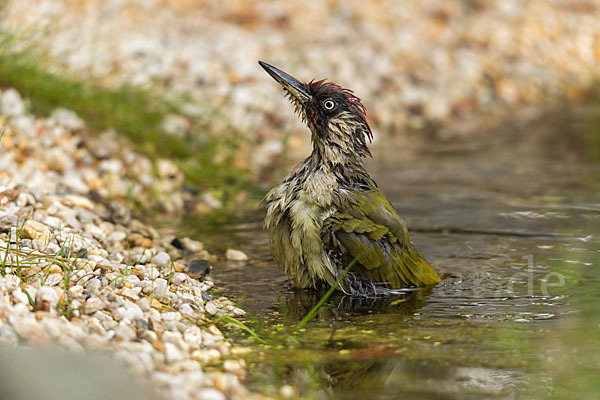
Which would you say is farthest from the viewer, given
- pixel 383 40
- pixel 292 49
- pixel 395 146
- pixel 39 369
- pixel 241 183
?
pixel 383 40

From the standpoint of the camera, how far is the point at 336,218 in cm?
465

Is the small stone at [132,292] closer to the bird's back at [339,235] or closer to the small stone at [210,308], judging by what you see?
the small stone at [210,308]

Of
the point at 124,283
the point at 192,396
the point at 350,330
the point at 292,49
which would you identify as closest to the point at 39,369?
the point at 192,396

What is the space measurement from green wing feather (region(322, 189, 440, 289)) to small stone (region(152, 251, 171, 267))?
3.62 ft

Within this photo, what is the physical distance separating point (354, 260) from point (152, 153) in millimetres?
3341

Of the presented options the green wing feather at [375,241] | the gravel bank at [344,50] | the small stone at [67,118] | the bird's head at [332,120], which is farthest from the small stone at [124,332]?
the gravel bank at [344,50]

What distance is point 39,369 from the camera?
10.1 feet

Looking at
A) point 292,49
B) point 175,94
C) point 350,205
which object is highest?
point 292,49

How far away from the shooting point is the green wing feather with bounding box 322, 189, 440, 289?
4.60m

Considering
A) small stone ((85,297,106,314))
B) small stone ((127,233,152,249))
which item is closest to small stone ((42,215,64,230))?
small stone ((127,233,152,249))

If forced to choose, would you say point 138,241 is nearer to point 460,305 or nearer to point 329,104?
point 329,104

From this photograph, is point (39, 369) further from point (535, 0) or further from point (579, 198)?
point (535, 0)

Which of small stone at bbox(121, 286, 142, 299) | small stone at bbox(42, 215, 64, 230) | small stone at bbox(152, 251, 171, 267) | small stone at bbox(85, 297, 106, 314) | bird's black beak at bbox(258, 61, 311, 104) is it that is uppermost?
bird's black beak at bbox(258, 61, 311, 104)

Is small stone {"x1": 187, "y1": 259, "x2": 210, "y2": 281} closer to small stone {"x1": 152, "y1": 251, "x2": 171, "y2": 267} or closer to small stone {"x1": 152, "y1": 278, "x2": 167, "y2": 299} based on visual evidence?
small stone {"x1": 152, "y1": 251, "x2": 171, "y2": 267}
